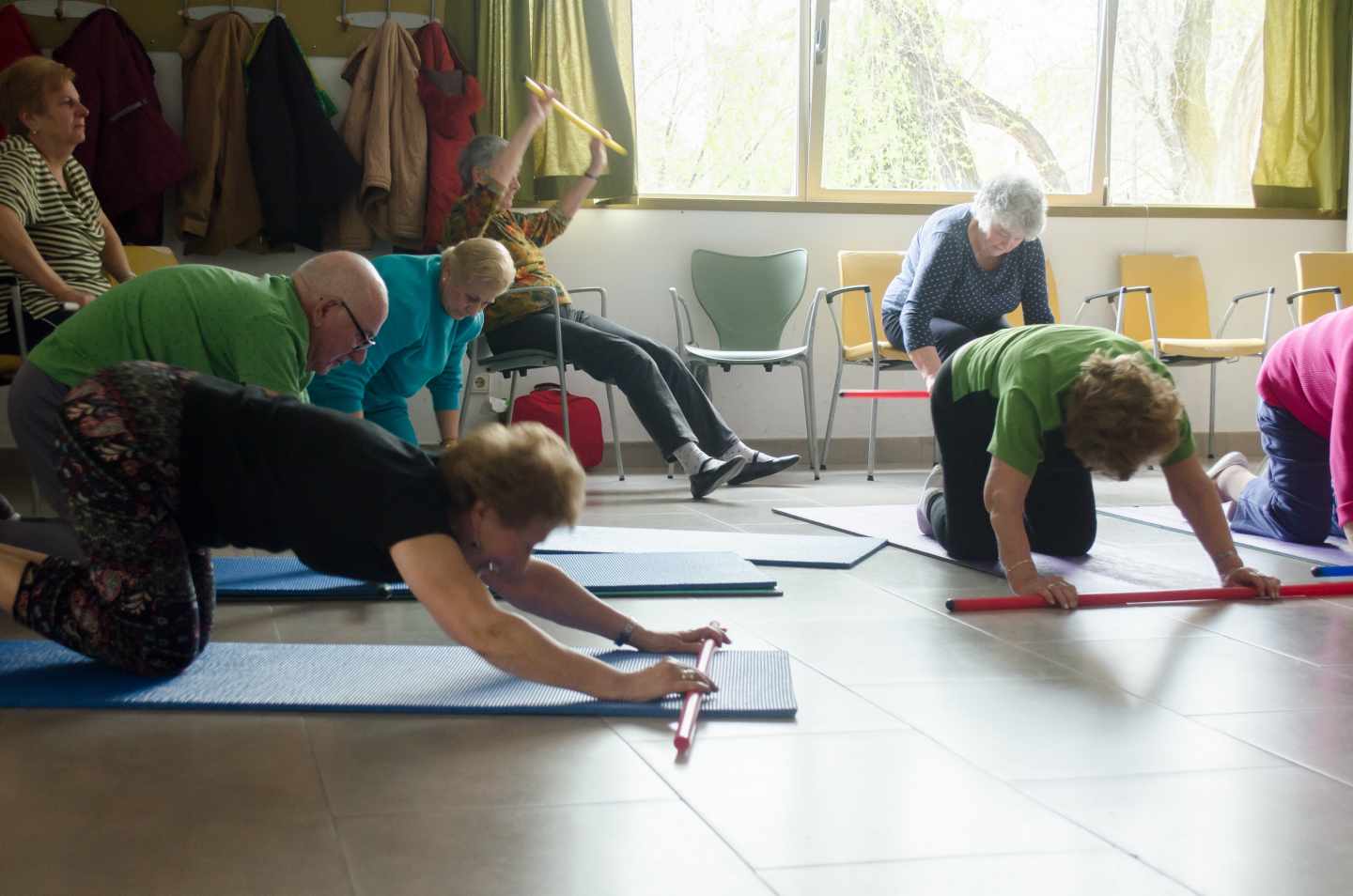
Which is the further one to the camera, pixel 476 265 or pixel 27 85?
pixel 27 85

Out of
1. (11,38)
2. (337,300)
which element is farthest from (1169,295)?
(11,38)

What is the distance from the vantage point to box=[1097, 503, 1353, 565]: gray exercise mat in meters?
3.55

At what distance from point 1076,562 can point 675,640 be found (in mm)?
1588

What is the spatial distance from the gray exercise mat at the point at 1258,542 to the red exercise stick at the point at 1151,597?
29cm

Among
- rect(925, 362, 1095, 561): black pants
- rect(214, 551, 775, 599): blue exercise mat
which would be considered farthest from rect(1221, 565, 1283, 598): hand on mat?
rect(214, 551, 775, 599): blue exercise mat

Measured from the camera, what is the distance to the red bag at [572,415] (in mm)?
5535

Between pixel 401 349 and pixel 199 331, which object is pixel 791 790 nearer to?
pixel 199 331

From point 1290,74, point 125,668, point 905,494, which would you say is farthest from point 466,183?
point 1290,74

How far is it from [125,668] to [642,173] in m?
4.42

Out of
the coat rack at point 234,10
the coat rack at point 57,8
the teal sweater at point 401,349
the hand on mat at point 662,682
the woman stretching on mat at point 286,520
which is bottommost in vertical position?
the hand on mat at point 662,682

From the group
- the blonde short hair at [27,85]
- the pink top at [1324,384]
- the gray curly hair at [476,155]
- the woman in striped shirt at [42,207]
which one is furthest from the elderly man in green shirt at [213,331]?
the gray curly hair at [476,155]

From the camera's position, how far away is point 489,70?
223 inches

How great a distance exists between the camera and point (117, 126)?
16.8 ft

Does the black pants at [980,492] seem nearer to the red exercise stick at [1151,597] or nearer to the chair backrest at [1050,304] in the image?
the red exercise stick at [1151,597]
